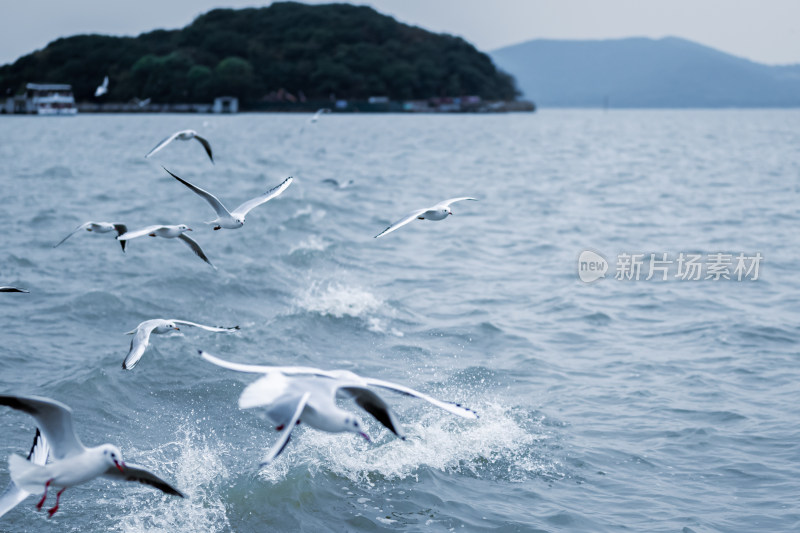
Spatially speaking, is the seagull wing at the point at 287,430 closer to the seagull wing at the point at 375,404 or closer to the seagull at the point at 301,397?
the seagull at the point at 301,397

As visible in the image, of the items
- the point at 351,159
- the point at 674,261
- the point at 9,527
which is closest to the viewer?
the point at 9,527

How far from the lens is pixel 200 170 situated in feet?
148

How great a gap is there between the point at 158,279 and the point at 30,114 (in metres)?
160

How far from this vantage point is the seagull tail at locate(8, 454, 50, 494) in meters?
6.47

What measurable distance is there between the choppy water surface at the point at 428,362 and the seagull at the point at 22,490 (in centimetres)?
230

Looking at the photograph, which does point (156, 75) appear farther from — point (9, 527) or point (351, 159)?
point (9, 527)

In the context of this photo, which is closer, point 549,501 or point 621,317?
point 549,501

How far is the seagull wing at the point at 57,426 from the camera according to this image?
6.53 m

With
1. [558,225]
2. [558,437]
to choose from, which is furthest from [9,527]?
[558,225]

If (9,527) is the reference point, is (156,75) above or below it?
above

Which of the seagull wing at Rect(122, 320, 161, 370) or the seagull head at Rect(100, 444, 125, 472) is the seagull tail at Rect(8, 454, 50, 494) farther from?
the seagull wing at Rect(122, 320, 161, 370)

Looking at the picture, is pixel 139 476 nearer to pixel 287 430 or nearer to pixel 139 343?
pixel 287 430

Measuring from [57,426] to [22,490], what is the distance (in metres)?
0.55

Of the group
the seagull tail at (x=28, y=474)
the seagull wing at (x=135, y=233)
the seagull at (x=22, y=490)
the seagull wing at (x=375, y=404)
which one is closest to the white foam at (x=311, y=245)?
the seagull wing at (x=135, y=233)
